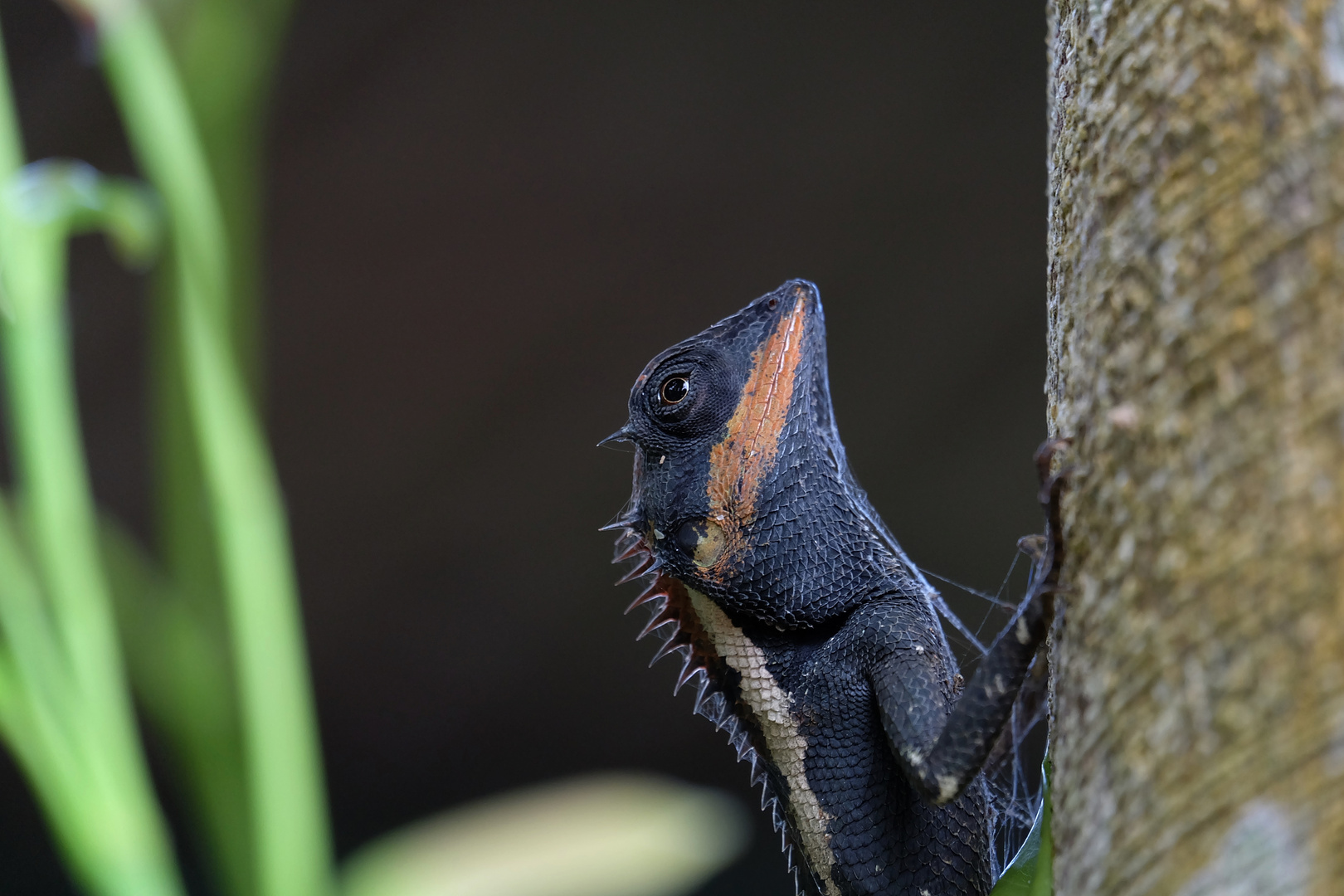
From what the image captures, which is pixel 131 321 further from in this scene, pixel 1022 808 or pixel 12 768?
pixel 1022 808

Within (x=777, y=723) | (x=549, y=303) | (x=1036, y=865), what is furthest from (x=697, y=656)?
(x=549, y=303)

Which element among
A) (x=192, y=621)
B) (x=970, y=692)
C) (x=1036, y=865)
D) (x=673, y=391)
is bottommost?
(x=1036, y=865)

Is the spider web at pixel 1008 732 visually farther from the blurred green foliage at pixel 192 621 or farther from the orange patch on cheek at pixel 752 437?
the blurred green foliage at pixel 192 621

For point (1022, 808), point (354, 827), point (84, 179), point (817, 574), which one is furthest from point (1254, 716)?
point (354, 827)

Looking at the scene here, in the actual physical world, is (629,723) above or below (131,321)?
below

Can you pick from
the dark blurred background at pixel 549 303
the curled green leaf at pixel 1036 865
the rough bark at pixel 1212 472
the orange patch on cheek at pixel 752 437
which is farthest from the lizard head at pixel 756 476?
the dark blurred background at pixel 549 303

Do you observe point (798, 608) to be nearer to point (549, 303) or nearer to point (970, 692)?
point (970, 692)

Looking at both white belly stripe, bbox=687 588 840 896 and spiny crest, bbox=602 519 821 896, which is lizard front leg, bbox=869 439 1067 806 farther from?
spiny crest, bbox=602 519 821 896
